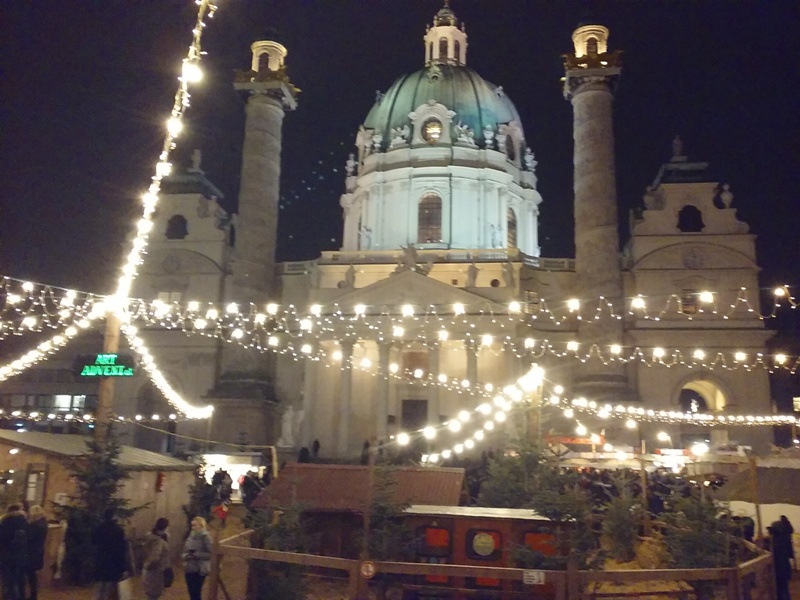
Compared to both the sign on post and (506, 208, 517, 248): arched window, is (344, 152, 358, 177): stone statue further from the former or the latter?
the sign on post

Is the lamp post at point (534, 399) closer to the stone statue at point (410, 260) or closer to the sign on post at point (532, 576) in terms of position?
the sign on post at point (532, 576)

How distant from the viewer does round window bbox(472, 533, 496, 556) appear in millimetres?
13008

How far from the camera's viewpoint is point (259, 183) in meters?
45.6

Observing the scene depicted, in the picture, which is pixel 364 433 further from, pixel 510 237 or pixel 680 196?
pixel 680 196

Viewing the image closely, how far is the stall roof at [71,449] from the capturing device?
1722 cm

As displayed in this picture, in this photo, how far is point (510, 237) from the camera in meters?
56.8

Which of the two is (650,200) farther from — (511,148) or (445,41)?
(445,41)

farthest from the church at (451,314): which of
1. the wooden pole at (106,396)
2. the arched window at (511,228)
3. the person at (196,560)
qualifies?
the person at (196,560)

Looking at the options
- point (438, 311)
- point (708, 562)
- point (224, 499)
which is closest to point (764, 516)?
point (708, 562)

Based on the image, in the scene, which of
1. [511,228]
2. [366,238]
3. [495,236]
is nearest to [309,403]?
[366,238]

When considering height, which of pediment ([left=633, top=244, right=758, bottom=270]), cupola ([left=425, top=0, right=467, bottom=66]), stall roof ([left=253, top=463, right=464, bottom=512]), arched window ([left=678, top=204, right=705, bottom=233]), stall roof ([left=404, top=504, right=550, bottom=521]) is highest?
cupola ([left=425, top=0, right=467, bottom=66])

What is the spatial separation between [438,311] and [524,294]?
6351mm

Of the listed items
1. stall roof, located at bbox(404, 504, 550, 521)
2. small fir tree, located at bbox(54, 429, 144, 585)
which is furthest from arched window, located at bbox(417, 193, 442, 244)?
stall roof, located at bbox(404, 504, 550, 521)

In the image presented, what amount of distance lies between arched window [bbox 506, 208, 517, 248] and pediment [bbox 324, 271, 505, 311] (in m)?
16.3
